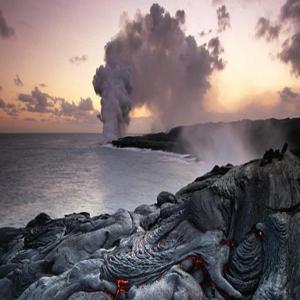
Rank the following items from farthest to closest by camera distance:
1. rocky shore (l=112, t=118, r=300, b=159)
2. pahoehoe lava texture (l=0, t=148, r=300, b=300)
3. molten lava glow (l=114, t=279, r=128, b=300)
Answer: rocky shore (l=112, t=118, r=300, b=159)
molten lava glow (l=114, t=279, r=128, b=300)
pahoehoe lava texture (l=0, t=148, r=300, b=300)

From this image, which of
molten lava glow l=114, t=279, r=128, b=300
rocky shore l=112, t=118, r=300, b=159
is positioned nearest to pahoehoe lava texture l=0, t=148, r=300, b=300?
molten lava glow l=114, t=279, r=128, b=300

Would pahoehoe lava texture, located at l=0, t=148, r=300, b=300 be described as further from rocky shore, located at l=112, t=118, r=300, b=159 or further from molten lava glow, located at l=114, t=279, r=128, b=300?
rocky shore, located at l=112, t=118, r=300, b=159

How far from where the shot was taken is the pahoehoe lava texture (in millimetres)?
4738

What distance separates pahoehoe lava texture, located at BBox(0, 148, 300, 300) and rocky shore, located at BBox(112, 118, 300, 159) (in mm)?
36028

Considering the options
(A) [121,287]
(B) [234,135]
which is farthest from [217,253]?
(B) [234,135]

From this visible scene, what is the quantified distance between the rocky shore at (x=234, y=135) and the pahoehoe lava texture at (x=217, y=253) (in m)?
36.0

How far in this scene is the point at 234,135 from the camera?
59688 millimetres

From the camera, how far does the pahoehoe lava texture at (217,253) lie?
474 cm

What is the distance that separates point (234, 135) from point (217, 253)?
2243 inches

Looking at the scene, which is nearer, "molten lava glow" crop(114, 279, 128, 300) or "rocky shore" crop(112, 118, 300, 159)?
"molten lava glow" crop(114, 279, 128, 300)

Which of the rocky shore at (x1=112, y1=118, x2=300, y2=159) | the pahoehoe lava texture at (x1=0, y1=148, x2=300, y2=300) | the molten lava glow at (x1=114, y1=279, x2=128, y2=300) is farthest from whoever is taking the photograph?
the rocky shore at (x1=112, y1=118, x2=300, y2=159)

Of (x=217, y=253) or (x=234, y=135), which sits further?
(x=234, y=135)

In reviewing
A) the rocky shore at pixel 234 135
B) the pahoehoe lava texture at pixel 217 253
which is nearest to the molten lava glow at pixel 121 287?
the pahoehoe lava texture at pixel 217 253

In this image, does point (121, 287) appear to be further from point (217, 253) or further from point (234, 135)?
point (234, 135)
